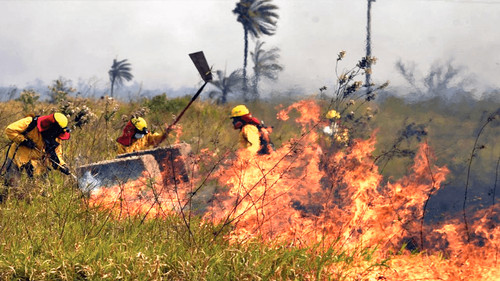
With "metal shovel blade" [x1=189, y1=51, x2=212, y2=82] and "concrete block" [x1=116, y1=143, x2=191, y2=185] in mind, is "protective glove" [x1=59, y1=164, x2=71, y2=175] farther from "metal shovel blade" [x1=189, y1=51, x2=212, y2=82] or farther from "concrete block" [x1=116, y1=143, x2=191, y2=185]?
"metal shovel blade" [x1=189, y1=51, x2=212, y2=82]

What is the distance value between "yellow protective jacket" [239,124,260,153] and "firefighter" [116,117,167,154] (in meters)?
1.35

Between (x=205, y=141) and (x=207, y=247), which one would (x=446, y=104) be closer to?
(x=205, y=141)

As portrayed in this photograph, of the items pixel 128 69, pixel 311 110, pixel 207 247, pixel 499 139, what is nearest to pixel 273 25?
pixel 499 139

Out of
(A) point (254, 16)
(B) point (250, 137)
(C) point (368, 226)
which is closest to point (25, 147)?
(B) point (250, 137)

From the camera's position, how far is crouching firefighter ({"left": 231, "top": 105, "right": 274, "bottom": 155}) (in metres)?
7.33

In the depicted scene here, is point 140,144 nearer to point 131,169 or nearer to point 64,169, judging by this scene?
point 131,169

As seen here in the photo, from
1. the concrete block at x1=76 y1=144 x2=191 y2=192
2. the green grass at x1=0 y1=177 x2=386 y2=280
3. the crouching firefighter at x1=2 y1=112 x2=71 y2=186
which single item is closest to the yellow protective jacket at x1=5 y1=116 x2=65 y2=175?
the crouching firefighter at x1=2 y1=112 x2=71 y2=186

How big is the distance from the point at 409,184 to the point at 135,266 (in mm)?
2612

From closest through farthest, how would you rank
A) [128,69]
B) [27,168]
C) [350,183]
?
[350,183], [27,168], [128,69]

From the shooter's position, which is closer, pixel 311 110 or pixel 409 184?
pixel 409 184

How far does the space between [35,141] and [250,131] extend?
10.6 feet

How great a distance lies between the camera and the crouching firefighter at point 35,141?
5348 millimetres

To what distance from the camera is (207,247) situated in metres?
3.74

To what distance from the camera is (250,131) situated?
7.36 metres
